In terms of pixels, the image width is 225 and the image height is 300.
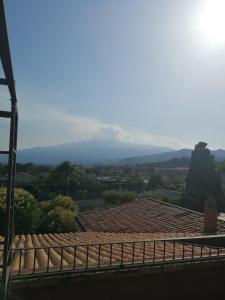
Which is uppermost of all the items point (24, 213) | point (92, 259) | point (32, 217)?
point (92, 259)

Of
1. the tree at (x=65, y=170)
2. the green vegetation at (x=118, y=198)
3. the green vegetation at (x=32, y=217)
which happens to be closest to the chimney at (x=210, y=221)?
the green vegetation at (x=32, y=217)

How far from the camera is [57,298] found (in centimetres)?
541

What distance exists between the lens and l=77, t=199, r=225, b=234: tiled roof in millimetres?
14688

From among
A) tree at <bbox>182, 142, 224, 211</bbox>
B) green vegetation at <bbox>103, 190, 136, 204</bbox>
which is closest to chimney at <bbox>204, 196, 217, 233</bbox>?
green vegetation at <bbox>103, 190, 136, 204</bbox>

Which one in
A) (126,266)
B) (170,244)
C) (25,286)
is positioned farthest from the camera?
(170,244)

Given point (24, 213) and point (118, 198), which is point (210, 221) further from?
point (118, 198)

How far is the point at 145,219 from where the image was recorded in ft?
55.8

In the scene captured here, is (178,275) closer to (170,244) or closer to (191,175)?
(170,244)

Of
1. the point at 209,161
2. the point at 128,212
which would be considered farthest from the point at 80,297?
the point at 209,161

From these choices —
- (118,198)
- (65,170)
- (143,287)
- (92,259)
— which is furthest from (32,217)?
(65,170)

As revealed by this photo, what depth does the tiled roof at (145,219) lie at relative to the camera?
578 inches

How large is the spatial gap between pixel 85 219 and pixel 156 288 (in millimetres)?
13865

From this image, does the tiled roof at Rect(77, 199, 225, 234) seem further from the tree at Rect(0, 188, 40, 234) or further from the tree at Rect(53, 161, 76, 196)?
the tree at Rect(53, 161, 76, 196)

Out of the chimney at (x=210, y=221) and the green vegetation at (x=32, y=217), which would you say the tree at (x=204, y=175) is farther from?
the chimney at (x=210, y=221)
